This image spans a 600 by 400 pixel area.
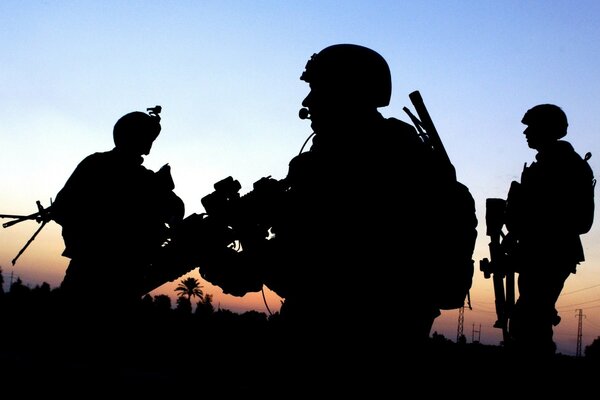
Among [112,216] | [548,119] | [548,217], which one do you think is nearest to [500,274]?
[548,217]

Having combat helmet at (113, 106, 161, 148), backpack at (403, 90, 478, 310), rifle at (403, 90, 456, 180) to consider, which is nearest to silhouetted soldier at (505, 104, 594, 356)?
combat helmet at (113, 106, 161, 148)

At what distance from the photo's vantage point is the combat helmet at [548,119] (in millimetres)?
7934

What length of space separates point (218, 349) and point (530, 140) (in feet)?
15.8

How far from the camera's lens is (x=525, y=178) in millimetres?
8164

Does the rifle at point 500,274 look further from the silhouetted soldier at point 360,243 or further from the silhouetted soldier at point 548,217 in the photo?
the silhouetted soldier at point 360,243

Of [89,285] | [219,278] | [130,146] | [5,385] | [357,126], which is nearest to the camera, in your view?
[357,126]

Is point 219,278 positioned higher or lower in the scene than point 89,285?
lower

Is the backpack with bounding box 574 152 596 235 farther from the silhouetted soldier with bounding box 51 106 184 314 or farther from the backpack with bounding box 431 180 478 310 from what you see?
the backpack with bounding box 431 180 478 310

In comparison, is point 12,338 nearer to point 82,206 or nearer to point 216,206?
point 82,206

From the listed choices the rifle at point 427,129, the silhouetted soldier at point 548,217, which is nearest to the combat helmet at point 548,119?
the silhouetted soldier at point 548,217

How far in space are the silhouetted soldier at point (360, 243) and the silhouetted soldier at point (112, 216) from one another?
426 centimetres

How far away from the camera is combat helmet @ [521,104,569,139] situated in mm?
7934

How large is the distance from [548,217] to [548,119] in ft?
3.65

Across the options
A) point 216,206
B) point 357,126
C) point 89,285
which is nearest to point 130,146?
point 89,285
